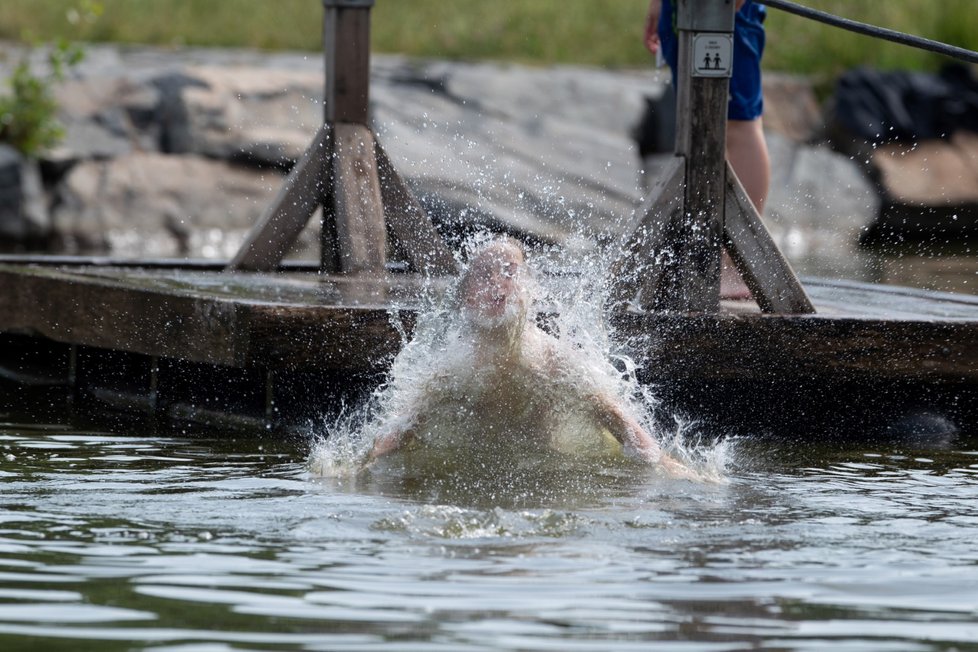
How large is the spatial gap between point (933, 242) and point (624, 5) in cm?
549

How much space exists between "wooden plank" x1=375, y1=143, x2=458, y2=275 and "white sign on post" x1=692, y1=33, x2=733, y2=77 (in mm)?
1647

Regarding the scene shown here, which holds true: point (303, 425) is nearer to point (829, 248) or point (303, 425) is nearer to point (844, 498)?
point (844, 498)

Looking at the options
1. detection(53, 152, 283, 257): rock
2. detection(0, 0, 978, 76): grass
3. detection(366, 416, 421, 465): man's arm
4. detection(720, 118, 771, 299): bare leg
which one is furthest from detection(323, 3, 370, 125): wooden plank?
detection(0, 0, 978, 76): grass

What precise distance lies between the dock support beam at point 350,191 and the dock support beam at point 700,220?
1.36 metres

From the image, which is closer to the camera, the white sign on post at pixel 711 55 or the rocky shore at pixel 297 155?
the white sign on post at pixel 711 55

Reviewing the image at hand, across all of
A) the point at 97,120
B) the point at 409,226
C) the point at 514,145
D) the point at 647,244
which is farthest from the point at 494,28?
the point at 647,244

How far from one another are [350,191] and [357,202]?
59 millimetres

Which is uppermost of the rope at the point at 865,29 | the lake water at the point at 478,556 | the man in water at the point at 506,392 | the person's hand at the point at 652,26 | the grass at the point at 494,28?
the grass at the point at 494,28

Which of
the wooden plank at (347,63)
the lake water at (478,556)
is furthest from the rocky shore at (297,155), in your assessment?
the lake water at (478,556)

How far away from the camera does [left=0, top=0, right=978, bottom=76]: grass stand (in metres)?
16.8

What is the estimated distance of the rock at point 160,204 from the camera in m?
13.6

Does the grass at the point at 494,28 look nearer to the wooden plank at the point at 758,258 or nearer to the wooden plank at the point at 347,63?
the wooden plank at the point at 347,63

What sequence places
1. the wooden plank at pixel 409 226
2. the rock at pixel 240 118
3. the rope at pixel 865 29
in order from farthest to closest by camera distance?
the rock at pixel 240 118 < the wooden plank at pixel 409 226 < the rope at pixel 865 29

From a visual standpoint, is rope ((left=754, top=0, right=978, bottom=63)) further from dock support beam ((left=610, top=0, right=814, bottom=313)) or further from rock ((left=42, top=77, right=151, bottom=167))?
rock ((left=42, top=77, right=151, bottom=167))
